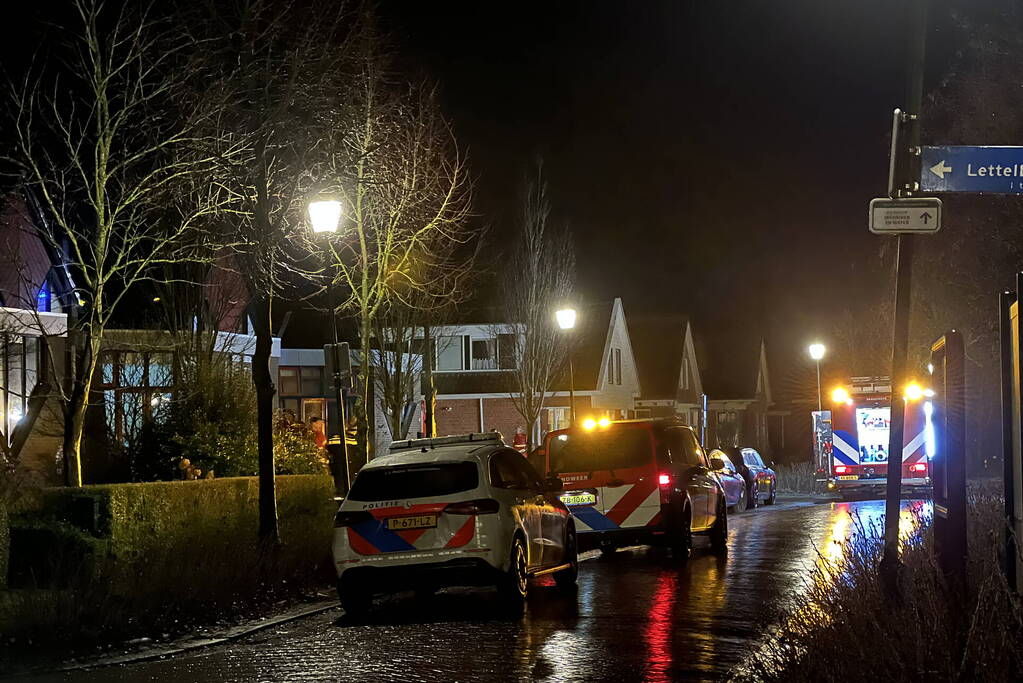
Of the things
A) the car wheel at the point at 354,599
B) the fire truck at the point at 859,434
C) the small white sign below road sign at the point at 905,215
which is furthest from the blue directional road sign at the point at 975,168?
the fire truck at the point at 859,434

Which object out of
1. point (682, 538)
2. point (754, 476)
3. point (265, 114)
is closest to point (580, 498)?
point (682, 538)

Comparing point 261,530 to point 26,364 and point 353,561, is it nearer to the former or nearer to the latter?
point 353,561

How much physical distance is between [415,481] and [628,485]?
489 centimetres

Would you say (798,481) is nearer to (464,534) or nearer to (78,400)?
(78,400)

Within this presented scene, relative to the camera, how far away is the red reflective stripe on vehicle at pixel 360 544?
12852 millimetres

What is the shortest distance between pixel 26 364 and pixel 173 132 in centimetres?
972

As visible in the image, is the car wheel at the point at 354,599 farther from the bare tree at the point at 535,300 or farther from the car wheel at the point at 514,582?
the bare tree at the point at 535,300

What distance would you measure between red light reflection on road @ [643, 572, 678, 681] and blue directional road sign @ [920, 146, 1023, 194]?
455 centimetres

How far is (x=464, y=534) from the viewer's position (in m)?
12.8

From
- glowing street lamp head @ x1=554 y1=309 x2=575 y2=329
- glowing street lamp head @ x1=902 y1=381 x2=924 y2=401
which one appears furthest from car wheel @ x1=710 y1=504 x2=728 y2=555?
glowing street lamp head @ x1=554 y1=309 x2=575 y2=329

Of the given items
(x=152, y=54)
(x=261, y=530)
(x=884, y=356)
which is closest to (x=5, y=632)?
(x=261, y=530)

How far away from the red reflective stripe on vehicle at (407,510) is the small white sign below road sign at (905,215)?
15.7 ft

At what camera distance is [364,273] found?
22391 millimetres

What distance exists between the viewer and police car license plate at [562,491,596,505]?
17453mm
